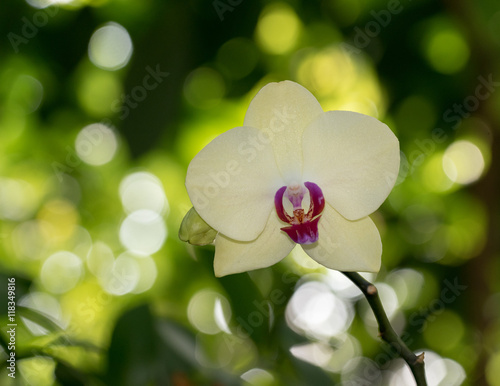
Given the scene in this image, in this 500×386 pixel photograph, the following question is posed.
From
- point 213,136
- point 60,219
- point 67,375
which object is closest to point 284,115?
point 67,375

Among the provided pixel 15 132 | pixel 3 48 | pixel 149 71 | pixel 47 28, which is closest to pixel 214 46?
pixel 149 71

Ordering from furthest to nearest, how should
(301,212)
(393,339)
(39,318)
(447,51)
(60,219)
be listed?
(60,219) → (447,51) → (39,318) → (301,212) → (393,339)

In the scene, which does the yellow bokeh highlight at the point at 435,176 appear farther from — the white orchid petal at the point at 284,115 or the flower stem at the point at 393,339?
the flower stem at the point at 393,339

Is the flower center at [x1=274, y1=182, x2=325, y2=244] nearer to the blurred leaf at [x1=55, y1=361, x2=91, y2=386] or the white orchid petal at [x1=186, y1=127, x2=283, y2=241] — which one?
the white orchid petal at [x1=186, y1=127, x2=283, y2=241]

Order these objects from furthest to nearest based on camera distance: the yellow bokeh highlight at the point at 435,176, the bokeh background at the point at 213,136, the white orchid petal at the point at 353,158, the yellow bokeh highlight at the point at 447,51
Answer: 1. the yellow bokeh highlight at the point at 435,176
2. the yellow bokeh highlight at the point at 447,51
3. the bokeh background at the point at 213,136
4. the white orchid petal at the point at 353,158

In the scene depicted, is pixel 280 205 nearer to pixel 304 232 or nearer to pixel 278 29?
pixel 304 232

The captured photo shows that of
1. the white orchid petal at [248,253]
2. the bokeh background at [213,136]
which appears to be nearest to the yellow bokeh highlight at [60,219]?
the bokeh background at [213,136]

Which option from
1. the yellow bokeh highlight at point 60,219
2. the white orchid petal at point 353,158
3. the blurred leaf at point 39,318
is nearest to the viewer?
the white orchid petal at point 353,158

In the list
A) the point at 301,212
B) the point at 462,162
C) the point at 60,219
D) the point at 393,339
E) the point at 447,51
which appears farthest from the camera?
the point at 60,219
